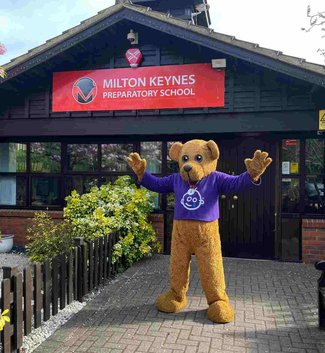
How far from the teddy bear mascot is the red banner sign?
111 inches

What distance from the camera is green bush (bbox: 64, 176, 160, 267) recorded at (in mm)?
5852

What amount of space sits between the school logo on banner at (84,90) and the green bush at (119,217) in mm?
1949

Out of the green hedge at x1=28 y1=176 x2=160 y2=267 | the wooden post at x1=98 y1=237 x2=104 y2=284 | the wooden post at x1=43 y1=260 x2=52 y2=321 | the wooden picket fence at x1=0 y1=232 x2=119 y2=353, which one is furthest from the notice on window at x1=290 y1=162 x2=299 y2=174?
the wooden post at x1=43 y1=260 x2=52 y2=321

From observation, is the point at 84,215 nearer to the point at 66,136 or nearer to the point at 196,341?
the point at 66,136

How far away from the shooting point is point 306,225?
6.54 metres

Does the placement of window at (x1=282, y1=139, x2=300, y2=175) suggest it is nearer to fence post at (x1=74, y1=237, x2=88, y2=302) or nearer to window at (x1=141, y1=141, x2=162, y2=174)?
window at (x1=141, y1=141, x2=162, y2=174)

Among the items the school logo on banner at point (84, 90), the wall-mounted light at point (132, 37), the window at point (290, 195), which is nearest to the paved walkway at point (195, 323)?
the window at point (290, 195)

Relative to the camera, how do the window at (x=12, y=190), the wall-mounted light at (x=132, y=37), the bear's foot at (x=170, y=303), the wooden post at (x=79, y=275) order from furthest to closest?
the window at (x=12, y=190)
the wall-mounted light at (x=132, y=37)
the wooden post at (x=79, y=275)
the bear's foot at (x=170, y=303)

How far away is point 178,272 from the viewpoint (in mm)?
4113

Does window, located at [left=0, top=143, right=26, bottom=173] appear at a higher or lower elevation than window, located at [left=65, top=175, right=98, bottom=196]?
higher

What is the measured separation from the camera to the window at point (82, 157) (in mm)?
7797

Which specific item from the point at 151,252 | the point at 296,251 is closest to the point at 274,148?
the point at 296,251

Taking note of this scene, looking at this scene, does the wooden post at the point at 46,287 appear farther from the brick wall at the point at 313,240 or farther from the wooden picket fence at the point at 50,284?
the brick wall at the point at 313,240

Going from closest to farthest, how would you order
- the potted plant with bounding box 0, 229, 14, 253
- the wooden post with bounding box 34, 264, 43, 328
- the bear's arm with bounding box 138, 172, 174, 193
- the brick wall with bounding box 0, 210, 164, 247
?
the wooden post with bounding box 34, 264, 43, 328
the bear's arm with bounding box 138, 172, 174, 193
the potted plant with bounding box 0, 229, 14, 253
the brick wall with bounding box 0, 210, 164, 247
